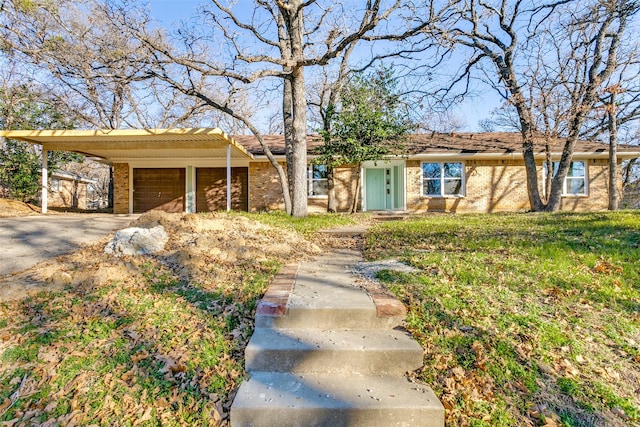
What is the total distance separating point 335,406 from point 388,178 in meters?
13.8

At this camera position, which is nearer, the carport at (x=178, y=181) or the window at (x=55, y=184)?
the carport at (x=178, y=181)

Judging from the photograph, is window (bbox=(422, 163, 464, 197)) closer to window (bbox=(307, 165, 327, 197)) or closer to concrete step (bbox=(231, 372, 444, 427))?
window (bbox=(307, 165, 327, 197))

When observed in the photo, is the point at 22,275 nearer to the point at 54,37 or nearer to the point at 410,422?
the point at 410,422

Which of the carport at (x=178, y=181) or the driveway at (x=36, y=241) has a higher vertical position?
the carport at (x=178, y=181)

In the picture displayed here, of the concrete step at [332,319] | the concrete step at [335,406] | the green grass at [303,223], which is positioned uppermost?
the green grass at [303,223]

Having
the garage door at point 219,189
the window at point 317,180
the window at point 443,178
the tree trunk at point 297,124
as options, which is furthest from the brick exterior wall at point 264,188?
the window at point 443,178

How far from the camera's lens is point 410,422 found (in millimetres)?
2051

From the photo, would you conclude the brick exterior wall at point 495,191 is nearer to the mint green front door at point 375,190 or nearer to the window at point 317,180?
the mint green front door at point 375,190

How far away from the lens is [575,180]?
14352 millimetres

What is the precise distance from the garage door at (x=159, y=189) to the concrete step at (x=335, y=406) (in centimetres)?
1459

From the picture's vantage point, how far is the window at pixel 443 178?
14.5 m

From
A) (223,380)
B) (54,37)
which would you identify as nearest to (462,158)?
(223,380)

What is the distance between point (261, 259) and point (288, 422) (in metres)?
2.72

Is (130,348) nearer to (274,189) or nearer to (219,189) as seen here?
(274,189)
